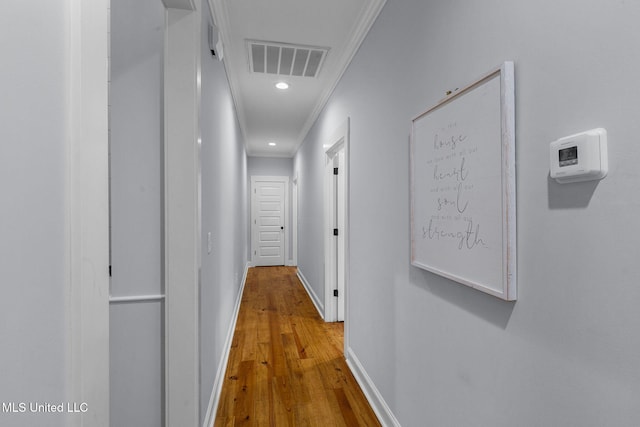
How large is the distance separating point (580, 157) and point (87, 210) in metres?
0.98

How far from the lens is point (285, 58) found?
272 cm

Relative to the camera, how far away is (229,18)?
2.15m

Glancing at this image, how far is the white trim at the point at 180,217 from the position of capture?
1.39 metres

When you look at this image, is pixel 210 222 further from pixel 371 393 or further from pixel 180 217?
pixel 371 393

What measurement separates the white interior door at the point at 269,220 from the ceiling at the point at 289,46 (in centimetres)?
Answer: 304

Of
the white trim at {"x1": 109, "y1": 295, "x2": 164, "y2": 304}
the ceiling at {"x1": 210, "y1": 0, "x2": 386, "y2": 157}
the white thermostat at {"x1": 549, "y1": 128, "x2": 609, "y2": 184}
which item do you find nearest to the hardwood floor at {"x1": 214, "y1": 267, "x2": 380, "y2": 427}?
the white trim at {"x1": 109, "y1": 295, "x2": 164, "y2": 304}

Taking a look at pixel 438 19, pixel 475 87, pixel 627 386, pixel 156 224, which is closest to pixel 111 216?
pixel 156 224

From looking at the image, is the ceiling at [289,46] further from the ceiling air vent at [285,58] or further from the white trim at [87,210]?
the white trim at [87,210]

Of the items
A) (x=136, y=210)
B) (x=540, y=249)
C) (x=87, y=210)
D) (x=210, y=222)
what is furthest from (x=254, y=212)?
(x=87, y=210)

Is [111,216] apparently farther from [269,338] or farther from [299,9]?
[269,338]

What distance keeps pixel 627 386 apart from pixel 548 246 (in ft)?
1.05

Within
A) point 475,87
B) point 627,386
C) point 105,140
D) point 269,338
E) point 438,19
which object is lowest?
point 269,338

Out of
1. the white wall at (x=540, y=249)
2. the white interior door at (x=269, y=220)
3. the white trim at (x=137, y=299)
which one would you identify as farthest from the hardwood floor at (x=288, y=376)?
the white interior door at (x=269, y=220)

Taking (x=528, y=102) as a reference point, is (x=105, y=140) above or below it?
below
